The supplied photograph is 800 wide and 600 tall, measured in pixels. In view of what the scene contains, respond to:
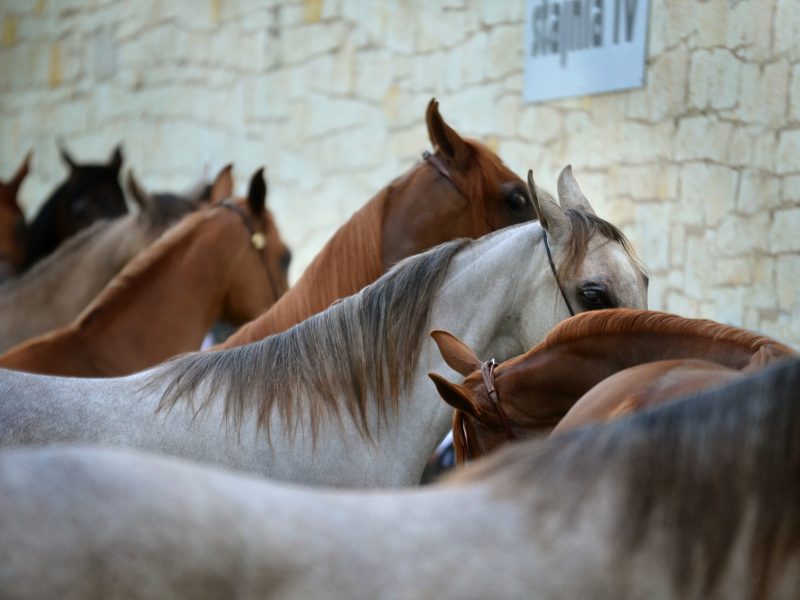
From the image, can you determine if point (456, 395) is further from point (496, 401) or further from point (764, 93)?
point (764, 93)

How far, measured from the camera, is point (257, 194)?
14.3ft

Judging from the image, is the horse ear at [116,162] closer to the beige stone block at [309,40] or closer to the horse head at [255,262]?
the beige stone block at [309,40]

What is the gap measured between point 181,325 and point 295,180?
373 centimetres

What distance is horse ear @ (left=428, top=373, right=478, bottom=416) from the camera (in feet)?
8.00

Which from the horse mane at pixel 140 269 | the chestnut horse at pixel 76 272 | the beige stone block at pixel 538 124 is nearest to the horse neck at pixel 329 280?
the horse mane at pixel 140 269

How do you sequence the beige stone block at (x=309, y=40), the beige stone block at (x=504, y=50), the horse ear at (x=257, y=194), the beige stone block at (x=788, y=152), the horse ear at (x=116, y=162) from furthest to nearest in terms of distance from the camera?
the beige stone block at (x=309, y=40) < the horse ear at (x=116, y=162) < the beige stone block at (x=504, y=50) < the beige stone block at (x=788, y=152) < the horse ear at (x=257, y=194)

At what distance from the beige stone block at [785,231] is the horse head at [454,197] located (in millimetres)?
1611

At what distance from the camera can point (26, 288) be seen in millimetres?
5156

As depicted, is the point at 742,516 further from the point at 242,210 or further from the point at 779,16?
the point at 779,16

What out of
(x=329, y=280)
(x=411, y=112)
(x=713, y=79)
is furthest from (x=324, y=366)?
(x=411, y=112)

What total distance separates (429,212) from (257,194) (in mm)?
963

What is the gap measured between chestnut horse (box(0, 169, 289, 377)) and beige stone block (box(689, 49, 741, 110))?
6.52ft

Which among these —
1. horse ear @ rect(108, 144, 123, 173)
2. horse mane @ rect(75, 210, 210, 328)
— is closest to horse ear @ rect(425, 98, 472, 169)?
horse mane @ rect(75, 210, 210, 328)

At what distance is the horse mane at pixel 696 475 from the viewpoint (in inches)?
50.7
